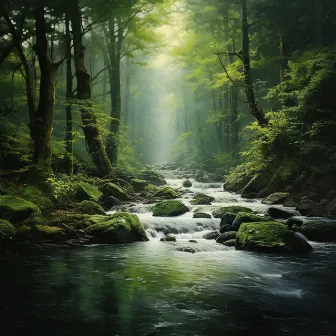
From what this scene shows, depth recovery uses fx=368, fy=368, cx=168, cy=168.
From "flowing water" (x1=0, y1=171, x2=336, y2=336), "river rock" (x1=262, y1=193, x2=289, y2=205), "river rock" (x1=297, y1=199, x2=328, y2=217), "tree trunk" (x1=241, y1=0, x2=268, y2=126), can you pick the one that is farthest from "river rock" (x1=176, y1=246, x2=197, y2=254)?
"tree trunk" (x1=241, y1=0, x2=268, y2=126)

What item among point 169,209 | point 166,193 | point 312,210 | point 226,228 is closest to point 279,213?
point 312,210

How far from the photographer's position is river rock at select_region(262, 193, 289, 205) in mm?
14609

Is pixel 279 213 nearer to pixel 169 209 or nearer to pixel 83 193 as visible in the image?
pixel 169 209

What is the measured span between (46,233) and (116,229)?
167 centimetres

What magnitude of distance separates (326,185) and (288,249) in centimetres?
673

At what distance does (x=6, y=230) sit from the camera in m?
8.05

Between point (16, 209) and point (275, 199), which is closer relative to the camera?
point (16, 209)

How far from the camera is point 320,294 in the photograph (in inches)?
224

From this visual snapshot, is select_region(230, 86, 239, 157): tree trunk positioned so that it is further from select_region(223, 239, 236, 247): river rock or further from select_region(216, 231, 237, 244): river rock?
select_region(223, 239, 236, 247): river rock

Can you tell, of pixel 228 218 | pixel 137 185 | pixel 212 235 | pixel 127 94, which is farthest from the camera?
pixel 127 94

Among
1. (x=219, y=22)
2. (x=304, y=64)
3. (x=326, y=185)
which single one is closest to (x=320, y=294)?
(x=326, y=185)

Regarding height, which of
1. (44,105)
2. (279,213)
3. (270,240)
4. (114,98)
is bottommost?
(270,240)

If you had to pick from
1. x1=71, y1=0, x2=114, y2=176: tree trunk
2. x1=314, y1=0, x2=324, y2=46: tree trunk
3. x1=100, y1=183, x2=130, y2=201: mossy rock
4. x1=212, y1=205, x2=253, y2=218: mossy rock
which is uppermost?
x1=314, y1=0, x2=324, y2=46: tree trunk

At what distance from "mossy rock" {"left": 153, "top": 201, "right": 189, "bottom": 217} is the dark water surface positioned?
3672mm
